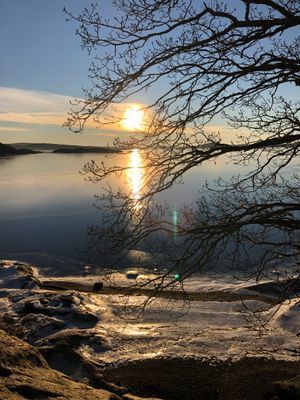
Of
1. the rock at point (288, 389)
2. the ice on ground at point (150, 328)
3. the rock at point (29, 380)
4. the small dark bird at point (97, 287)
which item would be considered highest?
the rock at point (29, 380)

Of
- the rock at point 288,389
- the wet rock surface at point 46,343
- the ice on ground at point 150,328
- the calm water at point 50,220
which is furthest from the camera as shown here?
the calm water at point 50,220

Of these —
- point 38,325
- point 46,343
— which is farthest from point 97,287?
point 46,343

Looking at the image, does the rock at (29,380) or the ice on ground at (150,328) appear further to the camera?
the ice on ground at (150,328)

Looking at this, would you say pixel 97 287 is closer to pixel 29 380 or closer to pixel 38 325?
pixel 38 325

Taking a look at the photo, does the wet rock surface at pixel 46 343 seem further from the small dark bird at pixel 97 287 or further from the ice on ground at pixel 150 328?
the small dark bird at pixel 97 287

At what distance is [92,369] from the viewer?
9.29 metres

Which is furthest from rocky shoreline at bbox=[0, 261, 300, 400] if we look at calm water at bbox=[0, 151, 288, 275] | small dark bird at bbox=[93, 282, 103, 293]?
small dark bird at bbox=[93, 282, 103, 293]

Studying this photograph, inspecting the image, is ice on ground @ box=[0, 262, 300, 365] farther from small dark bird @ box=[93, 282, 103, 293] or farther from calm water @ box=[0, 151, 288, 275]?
calm water @ box=[0, 151, 288, 275]

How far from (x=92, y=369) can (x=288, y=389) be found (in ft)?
13.0

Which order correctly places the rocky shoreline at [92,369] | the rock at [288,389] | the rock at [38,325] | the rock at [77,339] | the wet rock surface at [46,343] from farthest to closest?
the rock at [38,325]
the rock at [77,339]
the rock at [288,389]
the rocky shoreline at [92,369]
the wet rock surface at [46,343]

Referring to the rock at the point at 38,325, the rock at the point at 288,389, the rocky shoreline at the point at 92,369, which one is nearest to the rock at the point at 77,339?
the rocky shoreline at the point at 92,369

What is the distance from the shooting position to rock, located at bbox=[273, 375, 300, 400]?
7575mm

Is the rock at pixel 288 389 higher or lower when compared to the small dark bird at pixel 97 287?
higher

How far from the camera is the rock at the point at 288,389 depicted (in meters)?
7.57
